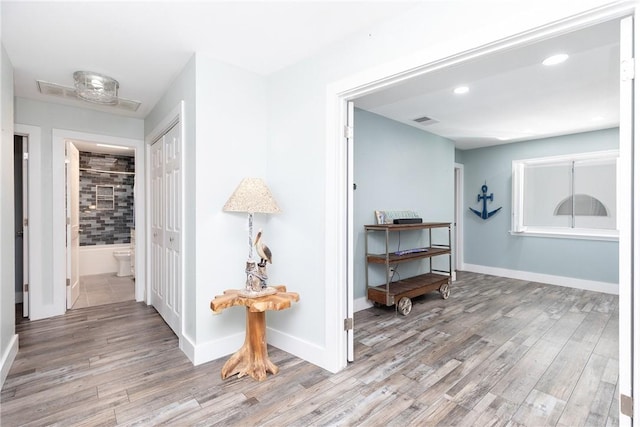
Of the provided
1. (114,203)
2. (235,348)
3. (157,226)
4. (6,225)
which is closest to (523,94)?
(235,348)

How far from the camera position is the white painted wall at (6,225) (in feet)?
7.17

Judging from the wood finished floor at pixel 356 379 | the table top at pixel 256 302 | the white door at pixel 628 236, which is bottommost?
the wood finished floor at pixel 356 379

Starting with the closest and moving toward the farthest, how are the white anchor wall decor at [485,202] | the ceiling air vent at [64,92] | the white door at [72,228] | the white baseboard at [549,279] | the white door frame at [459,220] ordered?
the ceiling air vent at [64,92]
the white door at [72,228]
the white baseboard at [549,279]
the white anchor wall decor at [485,202]
the white door frame at [459,220]

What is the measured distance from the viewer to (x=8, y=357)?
7.54ft

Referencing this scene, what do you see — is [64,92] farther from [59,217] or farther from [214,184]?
[214,184]

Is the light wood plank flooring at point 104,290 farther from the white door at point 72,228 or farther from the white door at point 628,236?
the white door at point 628,236

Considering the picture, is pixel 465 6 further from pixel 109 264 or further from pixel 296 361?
pixel 109 264

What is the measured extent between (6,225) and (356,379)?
275cm

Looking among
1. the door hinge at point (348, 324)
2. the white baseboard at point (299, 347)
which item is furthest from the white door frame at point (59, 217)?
the door hinge at point (348, 324)

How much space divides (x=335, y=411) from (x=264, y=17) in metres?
2.43

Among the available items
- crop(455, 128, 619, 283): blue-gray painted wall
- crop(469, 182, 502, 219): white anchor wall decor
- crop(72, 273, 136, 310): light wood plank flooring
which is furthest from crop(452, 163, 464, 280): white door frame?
crop(72, 273, 136, 310): light wood plank flooring

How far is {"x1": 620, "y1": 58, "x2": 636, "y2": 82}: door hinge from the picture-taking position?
1.26m

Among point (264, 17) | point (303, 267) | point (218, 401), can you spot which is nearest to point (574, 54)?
point (264, 17)

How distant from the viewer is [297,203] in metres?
2.56
